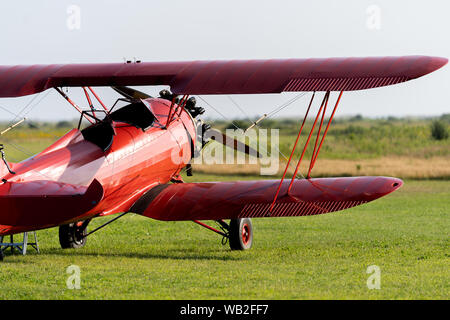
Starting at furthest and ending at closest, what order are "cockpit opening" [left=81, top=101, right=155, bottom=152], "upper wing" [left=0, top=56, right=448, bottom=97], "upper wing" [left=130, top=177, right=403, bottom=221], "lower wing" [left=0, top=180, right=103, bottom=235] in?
1. "cockpit opening" [left=81, top=101, right=155, bottom=152]
2. "upper wing" [left=130, top=177, right=403, bottom=221]
3. "upper wing" [left=0, top=56, right=448, bottom=97]
4. "lower wing" [left=0, top=180, right=103, bottom=235]

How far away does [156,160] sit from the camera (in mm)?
12539

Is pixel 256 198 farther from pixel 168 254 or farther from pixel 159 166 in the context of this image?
pixel 159 166

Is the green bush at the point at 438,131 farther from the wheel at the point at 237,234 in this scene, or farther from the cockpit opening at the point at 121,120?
the cockpit opening at the point at 121,120

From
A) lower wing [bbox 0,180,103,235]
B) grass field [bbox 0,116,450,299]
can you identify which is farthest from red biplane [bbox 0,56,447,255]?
grass field [bbox 0,116,450,299]

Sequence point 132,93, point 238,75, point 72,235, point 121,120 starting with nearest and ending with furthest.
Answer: point 238,75
point 121,120
point 72,235
point 132,93

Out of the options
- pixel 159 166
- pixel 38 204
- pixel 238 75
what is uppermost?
pixel 238 75

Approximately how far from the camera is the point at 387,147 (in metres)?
46.1

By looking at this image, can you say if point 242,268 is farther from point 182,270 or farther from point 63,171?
point 63,171

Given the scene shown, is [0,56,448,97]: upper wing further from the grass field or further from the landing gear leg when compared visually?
the landing gear leg

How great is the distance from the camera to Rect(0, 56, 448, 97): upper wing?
1045 centimetres

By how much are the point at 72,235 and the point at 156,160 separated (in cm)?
195

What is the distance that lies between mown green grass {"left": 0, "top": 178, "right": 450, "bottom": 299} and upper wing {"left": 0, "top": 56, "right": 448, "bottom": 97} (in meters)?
2.34

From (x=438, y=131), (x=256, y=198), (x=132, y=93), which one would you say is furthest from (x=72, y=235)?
(x=438, y=131)
